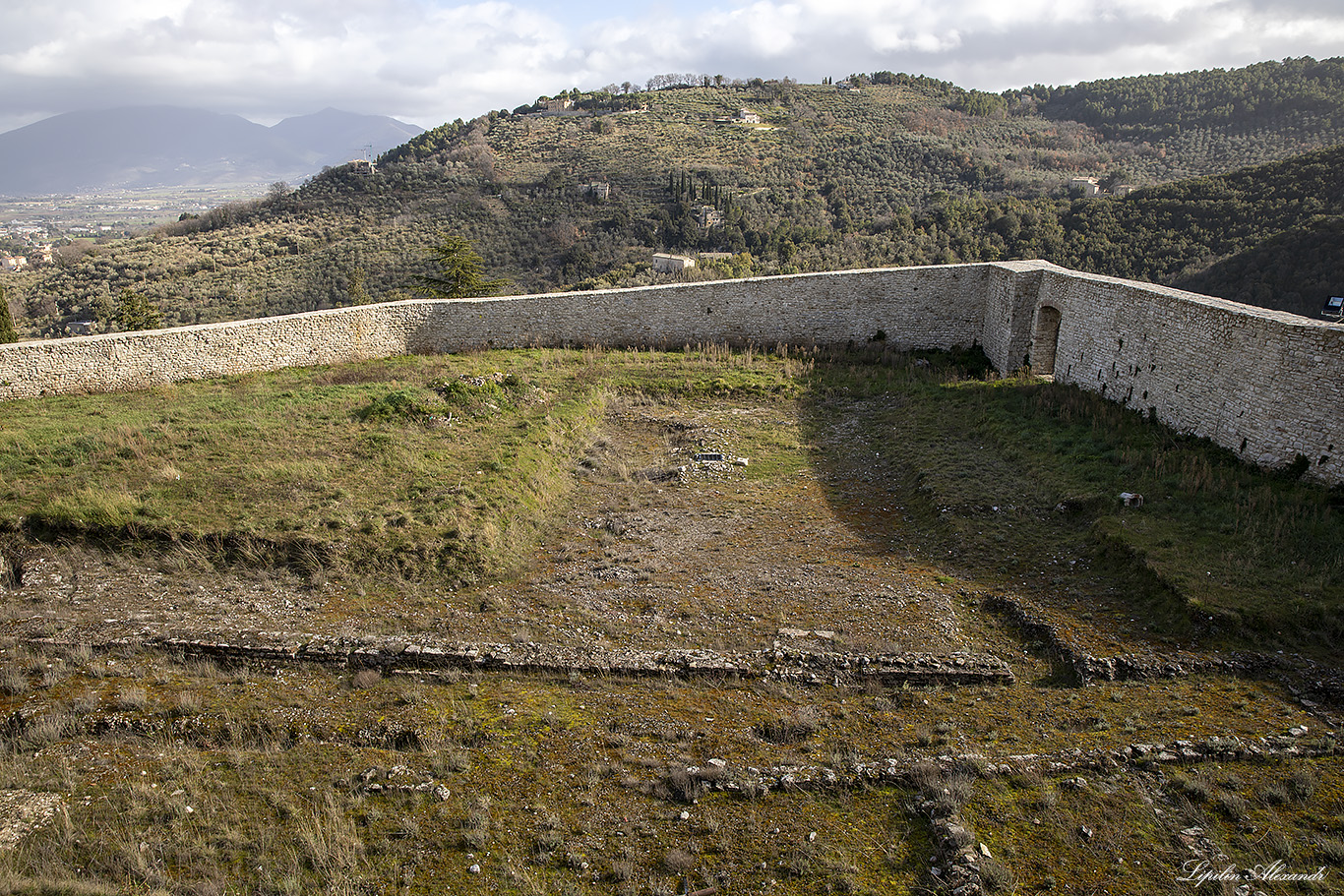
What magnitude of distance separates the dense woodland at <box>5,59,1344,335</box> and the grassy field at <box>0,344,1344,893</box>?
14.6 meters

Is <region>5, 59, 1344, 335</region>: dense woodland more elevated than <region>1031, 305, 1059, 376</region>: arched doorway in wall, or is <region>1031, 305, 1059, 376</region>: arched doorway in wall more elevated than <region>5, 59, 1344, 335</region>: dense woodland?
<region>5, 59, 1344, 335</region>: dense woodland

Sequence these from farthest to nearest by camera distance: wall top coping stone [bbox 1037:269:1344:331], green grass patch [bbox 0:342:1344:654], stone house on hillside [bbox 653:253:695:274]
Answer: stone house on hillside [bbox 653:253:695:274] < wall top coping stone [bbox 1037:269:1344:331] < green grass patch [bbox 0:342:1344:654]

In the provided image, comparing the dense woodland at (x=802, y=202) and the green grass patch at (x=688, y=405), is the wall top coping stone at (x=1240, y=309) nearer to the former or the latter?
the green grass patch at (x=688, y=405)

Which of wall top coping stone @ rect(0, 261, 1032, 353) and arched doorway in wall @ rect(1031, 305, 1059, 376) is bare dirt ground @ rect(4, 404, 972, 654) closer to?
wall top coping stone @ rect(0, 261, 1032, 353)

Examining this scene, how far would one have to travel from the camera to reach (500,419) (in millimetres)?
11547

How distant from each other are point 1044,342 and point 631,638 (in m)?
11.6

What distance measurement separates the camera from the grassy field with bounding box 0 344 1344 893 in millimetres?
4301

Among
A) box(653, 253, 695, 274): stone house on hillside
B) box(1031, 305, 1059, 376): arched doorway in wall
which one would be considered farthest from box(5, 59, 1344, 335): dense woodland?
box(1031, 305, 1059, 376): arched doorway in wall

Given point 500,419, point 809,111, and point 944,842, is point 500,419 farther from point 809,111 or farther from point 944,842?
point 809,111

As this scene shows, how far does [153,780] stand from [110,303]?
3062cm

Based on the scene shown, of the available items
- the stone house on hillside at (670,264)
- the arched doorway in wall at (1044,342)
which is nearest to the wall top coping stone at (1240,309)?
the arched doorway in wall at (1044,342)

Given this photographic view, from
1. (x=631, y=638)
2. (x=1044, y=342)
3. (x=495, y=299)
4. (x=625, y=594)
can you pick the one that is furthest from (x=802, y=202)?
(x=631, y=638)

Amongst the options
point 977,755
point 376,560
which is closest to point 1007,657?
point 977,755

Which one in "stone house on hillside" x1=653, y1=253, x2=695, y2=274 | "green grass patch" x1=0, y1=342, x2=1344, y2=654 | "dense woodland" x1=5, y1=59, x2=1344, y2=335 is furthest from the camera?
"stone house on hillside" x1=653, y1=253, x2=695, y2=274
